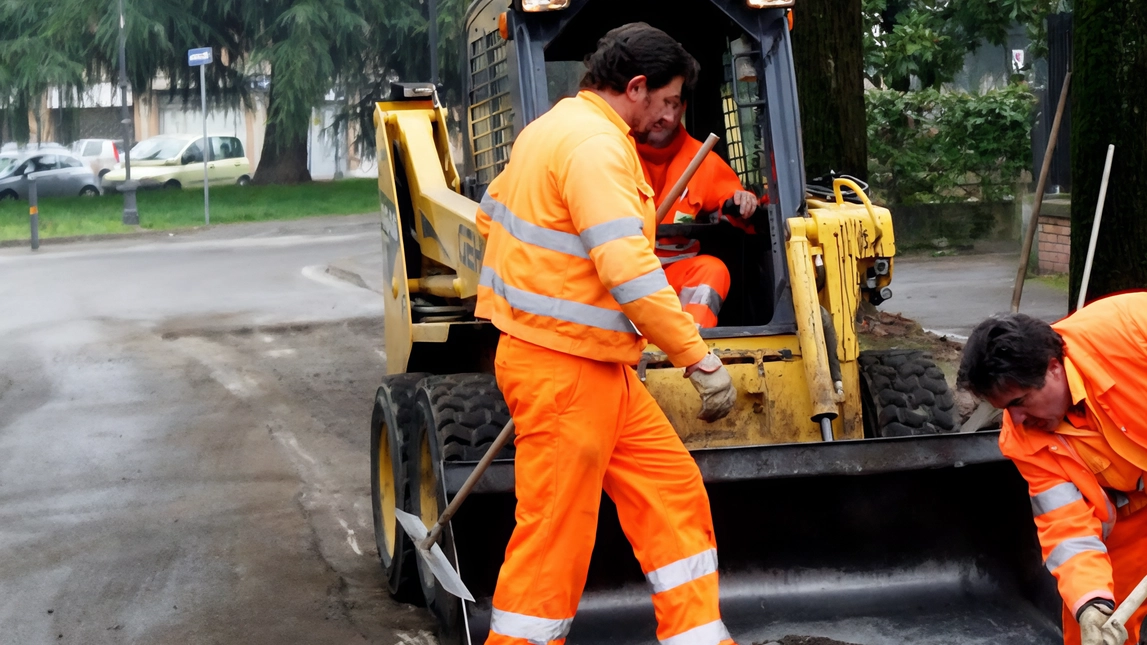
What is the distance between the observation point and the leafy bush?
15.5m

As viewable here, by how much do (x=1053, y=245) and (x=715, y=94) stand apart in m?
7.73

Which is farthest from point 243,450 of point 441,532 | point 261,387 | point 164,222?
point 164,222

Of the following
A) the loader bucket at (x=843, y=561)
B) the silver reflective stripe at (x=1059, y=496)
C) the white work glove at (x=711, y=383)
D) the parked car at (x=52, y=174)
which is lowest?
the loader bucket at (x=843, y=561)

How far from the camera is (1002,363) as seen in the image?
10.7 feet

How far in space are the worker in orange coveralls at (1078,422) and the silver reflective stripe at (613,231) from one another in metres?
0.92

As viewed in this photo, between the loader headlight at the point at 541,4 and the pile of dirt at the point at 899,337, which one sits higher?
the loader headlight at the point at 541,4

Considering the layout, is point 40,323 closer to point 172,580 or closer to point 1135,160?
point 172,580

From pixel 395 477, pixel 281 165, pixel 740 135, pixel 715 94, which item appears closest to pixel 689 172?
pixel 740 135

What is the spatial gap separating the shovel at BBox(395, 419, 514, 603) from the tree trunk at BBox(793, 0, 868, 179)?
209 inches

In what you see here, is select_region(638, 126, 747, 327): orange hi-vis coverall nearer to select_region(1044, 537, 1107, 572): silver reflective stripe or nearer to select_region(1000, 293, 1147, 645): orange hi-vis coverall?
select_region(1000, 293, 1147, 645): orange hi-vis coverall

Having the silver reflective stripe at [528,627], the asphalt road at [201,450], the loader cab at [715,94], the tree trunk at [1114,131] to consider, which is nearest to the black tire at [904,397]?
the loader cab at [715,94]

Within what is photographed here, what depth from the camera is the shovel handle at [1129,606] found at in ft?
10.7

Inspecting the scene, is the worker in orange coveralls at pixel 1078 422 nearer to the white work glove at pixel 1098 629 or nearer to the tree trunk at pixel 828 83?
the white work glove at pixel 1098 629

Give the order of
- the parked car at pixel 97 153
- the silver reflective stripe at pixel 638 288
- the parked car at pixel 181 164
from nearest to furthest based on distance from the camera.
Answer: the silver reflective stripe at pixel 638 288, the parked car at pixel 181 164, the parked car at pixel 97 153
